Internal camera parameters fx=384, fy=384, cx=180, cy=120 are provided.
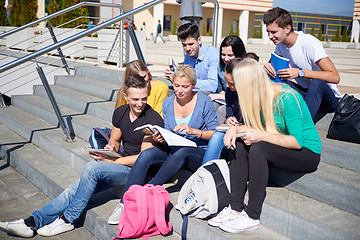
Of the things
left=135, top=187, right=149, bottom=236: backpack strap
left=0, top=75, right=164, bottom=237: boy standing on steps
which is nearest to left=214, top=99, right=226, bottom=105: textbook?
left=0, top=75, right=164, bottom=237: boy standing on steps

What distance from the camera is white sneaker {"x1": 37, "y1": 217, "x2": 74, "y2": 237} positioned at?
311 cm

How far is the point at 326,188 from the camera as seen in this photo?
265 centimetres

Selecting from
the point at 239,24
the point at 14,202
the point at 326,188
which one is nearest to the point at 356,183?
the point at 326,188

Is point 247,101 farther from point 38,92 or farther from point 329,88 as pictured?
point 38,92

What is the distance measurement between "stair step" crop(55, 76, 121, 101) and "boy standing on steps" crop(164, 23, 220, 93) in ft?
5.88

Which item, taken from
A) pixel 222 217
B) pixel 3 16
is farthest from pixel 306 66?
pixel 3 16

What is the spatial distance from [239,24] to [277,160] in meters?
37.3

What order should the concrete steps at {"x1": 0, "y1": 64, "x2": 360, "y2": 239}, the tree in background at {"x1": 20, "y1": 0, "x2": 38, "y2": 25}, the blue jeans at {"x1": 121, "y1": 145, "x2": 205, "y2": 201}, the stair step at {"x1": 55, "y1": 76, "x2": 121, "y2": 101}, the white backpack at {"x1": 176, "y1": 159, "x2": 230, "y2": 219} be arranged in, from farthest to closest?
1. the tree in background at {"x1": 20, "y1": 0, "x2": 38, "y2": 25}
2. the stair step at {"x1": 55, "y1": 76, "x2": 121, "y2": 101}
3. the blue jeans at {"x1": 121, "y1": 145, "x2": 205, "y2": 201}
4. the white backpack at {"x1": 176, "y1": 159, "x2": 230, "y2": 219}
5. the concrete steps at {"x1": 0, "y1": 64, "x2": 360, "y2": 239}

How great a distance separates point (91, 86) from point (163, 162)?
11.0ft

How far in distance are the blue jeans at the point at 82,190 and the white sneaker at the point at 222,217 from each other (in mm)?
901

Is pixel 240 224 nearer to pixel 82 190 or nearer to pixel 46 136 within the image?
pixel 82 190

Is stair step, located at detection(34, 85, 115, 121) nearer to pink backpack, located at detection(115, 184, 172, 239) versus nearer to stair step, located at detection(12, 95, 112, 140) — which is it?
stair step, located at detection(12, 95, 112, 140)

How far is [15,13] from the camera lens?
16.5 meters

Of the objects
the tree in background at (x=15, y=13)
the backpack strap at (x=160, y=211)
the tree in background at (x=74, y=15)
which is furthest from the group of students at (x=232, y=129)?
the tree in background at (x=15, y=13)
